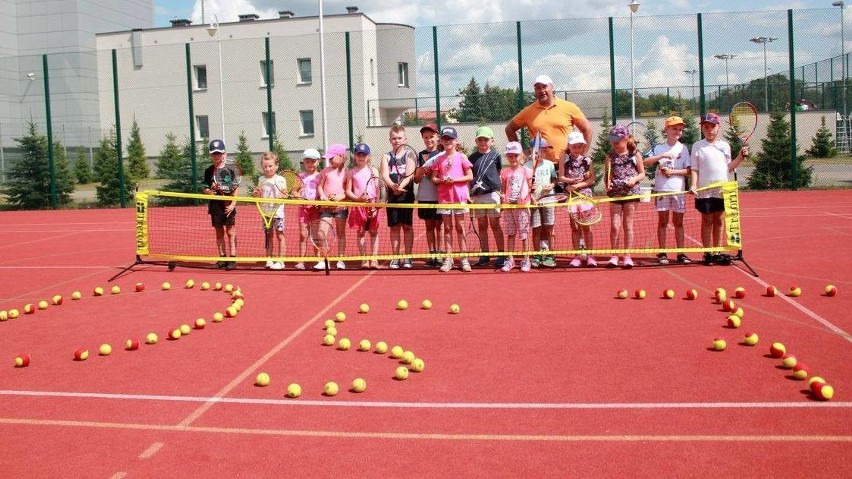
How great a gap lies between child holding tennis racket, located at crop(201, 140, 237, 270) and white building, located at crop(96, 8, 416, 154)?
1281cm

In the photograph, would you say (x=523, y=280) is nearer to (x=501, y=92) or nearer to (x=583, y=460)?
(x=583, y=460)

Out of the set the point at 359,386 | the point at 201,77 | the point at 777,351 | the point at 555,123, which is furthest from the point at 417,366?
the point at 201,77

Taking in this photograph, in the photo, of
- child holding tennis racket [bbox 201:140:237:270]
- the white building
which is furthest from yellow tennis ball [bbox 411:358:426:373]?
the white building

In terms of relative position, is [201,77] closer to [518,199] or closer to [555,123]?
[555,123]

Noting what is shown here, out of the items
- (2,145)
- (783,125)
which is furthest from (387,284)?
(2,145)

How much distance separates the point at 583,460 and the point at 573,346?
92.2 inches

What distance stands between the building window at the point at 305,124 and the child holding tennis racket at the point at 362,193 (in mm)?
19237

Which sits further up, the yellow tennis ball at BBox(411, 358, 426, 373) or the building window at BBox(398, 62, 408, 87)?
the building window at BBox(398, 62, 408, 87)

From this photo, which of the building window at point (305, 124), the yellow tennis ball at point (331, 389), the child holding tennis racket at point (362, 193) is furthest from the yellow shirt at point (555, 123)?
the building window at point (305, 124)

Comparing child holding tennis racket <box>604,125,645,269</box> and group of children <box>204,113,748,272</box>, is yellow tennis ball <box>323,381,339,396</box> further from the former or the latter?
child holding tennis racket <box>604,125,645,269</box>

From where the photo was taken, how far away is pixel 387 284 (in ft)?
31.3

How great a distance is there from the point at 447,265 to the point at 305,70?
955 inches

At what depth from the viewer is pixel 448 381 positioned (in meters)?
5.59

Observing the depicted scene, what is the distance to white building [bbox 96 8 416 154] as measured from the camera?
26.4 meters
